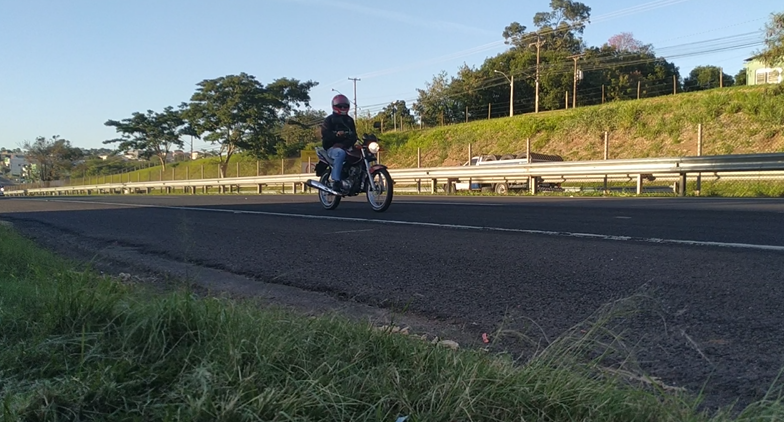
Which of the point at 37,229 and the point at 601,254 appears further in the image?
the point at 37,229

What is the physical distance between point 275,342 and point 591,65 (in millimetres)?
56878

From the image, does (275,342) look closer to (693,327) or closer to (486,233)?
(693,327)

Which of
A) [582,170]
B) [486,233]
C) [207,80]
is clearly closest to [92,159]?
[207,80]

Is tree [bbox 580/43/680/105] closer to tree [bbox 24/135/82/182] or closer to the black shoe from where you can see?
the black shoe

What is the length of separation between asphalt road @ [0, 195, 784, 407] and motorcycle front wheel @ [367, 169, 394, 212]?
0.94 meters

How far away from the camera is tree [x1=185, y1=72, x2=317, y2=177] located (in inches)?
1939

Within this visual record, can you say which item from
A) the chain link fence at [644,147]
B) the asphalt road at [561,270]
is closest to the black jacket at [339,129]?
the asphalt road at [561,270]

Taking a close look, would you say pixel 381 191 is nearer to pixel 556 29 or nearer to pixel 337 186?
pixel 337 186

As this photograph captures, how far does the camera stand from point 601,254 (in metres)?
4.64

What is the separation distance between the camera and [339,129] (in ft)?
29.8

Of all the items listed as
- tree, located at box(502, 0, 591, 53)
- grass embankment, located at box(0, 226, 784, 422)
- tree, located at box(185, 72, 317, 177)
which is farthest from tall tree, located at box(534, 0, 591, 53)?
grass embankment, located at box(0, 226, 784, 422)

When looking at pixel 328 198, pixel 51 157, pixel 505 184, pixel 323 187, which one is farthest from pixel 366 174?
pixel 51 157

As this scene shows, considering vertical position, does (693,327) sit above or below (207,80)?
below

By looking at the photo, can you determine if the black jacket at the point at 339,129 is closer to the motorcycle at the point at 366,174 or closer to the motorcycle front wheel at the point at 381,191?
the motorcycle at the point at 366,174
